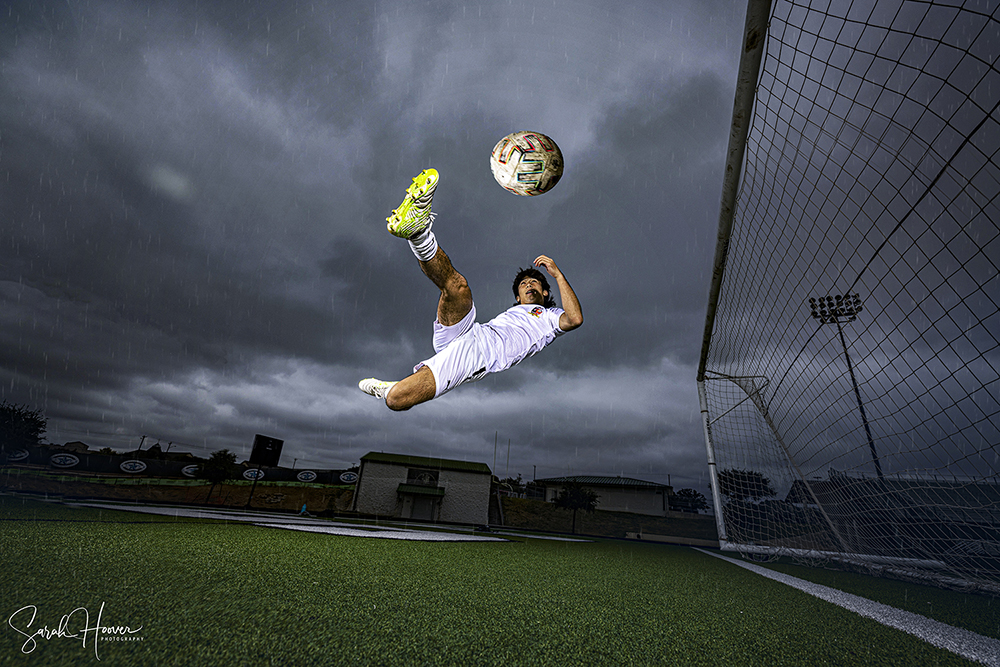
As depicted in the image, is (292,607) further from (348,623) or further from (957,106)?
(957,106)

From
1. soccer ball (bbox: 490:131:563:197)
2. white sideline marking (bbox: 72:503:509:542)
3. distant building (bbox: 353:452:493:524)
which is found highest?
soccer ball (bbox: 490:131:563:197)

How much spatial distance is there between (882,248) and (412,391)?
177 inches

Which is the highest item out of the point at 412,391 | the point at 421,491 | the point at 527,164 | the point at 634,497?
the point at 527,164

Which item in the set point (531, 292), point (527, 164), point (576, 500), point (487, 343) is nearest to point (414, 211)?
point (487, 343)

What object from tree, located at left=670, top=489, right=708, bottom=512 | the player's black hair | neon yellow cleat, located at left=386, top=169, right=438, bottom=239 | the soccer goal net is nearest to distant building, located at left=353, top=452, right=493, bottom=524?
tree, located at left=670, top=489, right=708, bottom=512

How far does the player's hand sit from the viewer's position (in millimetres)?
4047

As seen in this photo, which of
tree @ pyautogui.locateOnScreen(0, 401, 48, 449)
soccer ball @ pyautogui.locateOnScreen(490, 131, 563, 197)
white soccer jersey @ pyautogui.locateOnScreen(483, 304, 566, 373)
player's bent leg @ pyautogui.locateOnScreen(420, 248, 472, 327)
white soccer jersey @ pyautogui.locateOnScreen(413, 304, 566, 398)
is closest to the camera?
player's bent leg @ pyautogui.locateOnScreen(420, 248, 472, 327)

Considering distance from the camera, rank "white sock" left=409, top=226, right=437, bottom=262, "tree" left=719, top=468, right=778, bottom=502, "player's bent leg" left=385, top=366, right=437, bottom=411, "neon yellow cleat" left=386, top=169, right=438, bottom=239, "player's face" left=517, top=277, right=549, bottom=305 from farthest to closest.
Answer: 1. "tree" left=719, top=468, right=778, bottom=502
2. "player's face" left=517, top=277, right=549, bottom=305
3. "player's bent leg" left=385, top=366, right=437, bottom=411
4. "white sock" left=409, top=226, right=437, bottom=262
5. "neon yellow cleat" left=386, top=169, right=438, bottom=239

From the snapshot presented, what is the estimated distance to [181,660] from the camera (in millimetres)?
1394

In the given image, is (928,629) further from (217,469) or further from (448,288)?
(217,469)

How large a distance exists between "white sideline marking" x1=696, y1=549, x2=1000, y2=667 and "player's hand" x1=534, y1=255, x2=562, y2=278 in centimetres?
357

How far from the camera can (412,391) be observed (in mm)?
3283

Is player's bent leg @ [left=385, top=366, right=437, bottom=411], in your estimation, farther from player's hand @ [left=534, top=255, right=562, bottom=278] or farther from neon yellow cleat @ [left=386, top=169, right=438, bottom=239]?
player's hand @ [left=534, top=255, right=562, bottom=278]

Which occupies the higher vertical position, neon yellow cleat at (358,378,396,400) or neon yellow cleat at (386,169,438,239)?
neon yellow cleat at (386,169,438,239)
